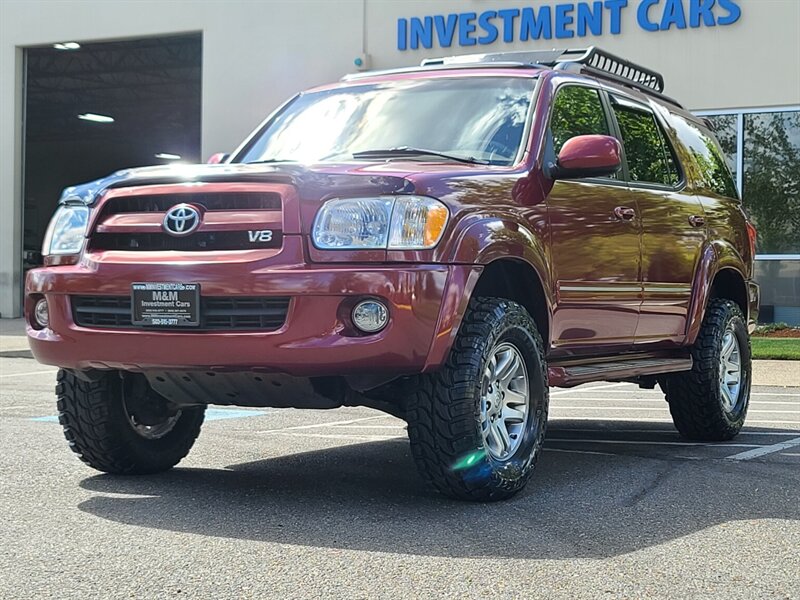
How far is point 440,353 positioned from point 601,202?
1.77 meters

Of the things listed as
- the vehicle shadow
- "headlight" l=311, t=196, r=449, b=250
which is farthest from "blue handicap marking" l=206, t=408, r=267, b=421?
"headlight" l=311, t=196, r=449, b=250

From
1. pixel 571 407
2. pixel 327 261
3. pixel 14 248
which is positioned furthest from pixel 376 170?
pixel 14 248

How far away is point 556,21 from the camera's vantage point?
64.1 ft

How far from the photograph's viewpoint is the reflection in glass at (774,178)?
60.8ft

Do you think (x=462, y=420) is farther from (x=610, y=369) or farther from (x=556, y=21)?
(x=556, y=21)

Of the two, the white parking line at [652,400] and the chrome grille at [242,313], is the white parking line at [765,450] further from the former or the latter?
the chrome grille at [242,313]

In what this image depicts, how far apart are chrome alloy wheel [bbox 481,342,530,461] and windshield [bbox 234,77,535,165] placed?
39.2 inches

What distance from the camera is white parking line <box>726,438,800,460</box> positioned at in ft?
22.7

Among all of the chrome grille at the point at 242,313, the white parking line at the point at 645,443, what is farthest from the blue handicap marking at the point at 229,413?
the chrome grille at the point at 242,313

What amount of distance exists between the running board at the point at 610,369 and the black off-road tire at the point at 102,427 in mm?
1996

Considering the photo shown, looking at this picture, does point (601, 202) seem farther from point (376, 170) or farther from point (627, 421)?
point (627, 421)

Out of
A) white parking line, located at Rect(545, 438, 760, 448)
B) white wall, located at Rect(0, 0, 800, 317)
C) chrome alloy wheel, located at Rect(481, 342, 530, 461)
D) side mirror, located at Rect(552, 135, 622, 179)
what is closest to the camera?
chrome alloy wheel, located at Rect(481, 342, 530, 461)

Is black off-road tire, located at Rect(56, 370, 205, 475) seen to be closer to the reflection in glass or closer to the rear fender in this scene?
the rear fender

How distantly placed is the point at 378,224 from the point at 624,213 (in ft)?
6.61
